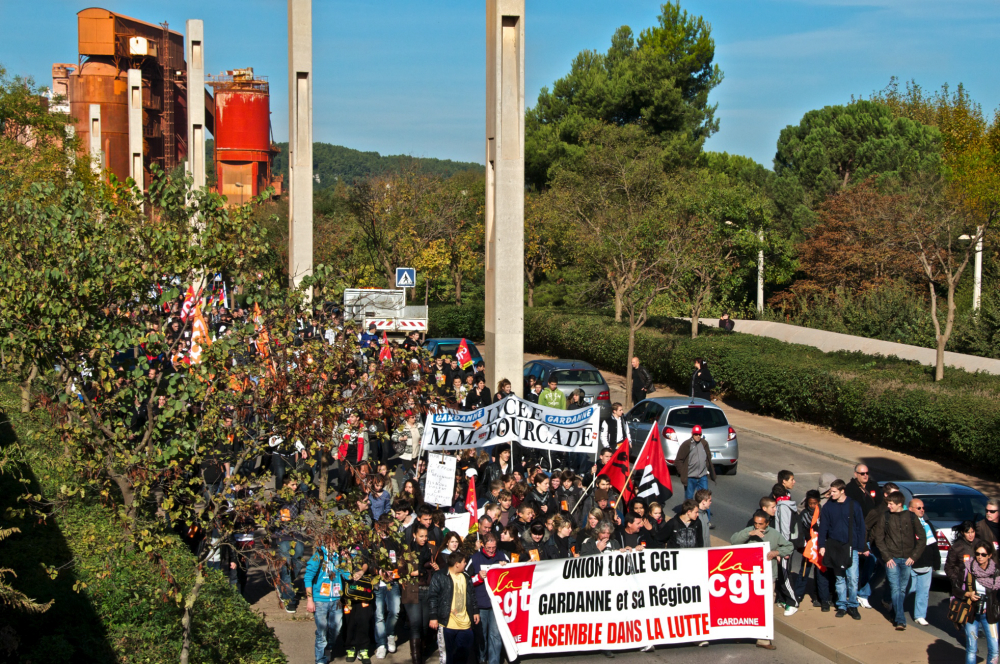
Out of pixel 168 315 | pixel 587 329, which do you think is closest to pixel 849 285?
pixel 587 329

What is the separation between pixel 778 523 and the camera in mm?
11734

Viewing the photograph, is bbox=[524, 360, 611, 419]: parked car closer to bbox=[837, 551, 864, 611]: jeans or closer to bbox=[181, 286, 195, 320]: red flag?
bbox=[837, 551, 864, 611]: jeans

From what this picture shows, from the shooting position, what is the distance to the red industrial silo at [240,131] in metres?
83.8

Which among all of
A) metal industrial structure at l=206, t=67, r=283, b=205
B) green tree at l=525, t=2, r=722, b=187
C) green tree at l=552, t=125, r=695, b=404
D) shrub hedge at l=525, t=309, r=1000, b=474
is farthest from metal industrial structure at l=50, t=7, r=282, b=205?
shrub hedge at l=525, t=309, r=1000, b=474

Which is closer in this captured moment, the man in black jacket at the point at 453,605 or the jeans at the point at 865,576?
the man in black jacket at the point at 453,605

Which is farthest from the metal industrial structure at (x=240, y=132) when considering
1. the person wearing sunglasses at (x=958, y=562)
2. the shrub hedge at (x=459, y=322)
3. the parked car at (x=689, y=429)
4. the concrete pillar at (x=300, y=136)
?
the person wearing sunglasses at (x=958, y=562)

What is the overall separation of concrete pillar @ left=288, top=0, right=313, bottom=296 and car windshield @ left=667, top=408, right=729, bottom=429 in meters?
8.80

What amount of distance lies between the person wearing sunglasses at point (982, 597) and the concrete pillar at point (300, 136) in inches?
623

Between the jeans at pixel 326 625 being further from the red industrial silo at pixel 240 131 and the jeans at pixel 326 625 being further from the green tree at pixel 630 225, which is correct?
the red industrial silo at pixel 240 131

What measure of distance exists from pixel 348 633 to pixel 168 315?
14.3ft

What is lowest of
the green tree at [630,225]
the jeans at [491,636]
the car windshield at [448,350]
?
the jeans at [491,636]

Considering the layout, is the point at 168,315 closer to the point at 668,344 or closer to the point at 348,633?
the point at 348,633

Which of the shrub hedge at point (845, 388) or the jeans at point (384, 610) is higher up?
the shrub hedge at point (845, 388)

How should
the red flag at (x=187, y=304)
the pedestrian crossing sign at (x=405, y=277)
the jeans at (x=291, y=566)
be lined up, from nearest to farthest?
the red flag at (x=187, y=304)
the jeans at (x=291, y=566)
the pedestrian crossing sign at (x=405, y=277)
